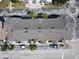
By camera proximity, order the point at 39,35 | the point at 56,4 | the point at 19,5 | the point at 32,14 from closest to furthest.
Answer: the point at 39,35 < the point at 32,14 < the point at 19,5 < the point at 56,4

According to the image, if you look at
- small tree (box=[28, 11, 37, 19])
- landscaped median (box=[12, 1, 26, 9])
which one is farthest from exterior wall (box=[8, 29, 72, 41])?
landscaped median (box=[12, 1, 26, 9])

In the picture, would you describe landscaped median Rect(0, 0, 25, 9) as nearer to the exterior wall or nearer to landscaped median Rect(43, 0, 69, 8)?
landscaped median Rect(43, 0, 69, 8)

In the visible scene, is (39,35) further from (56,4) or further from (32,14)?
(56,4)

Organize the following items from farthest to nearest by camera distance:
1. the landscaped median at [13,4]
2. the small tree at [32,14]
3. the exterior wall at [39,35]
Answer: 1. the landscaped median at [13,4]
2. the small tree at [32,14]
3. the exterior wall at [39,35]

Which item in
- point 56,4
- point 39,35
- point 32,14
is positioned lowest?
point 39,35

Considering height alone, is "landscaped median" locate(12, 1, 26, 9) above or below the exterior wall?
above

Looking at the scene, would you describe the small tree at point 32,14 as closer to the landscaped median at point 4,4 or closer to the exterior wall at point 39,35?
the exterior wall at point 39,35

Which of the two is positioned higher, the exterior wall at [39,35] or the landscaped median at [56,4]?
the landscaped median at [56,4]

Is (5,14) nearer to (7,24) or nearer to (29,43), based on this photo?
(7,24)

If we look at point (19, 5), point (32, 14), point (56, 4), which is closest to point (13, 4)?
point (19, 5)

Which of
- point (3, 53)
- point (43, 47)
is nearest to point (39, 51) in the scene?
point (43, 47)

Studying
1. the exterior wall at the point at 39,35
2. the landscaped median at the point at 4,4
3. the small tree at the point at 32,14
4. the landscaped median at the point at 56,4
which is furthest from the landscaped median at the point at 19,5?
the exterior wall at the point at 39,35
